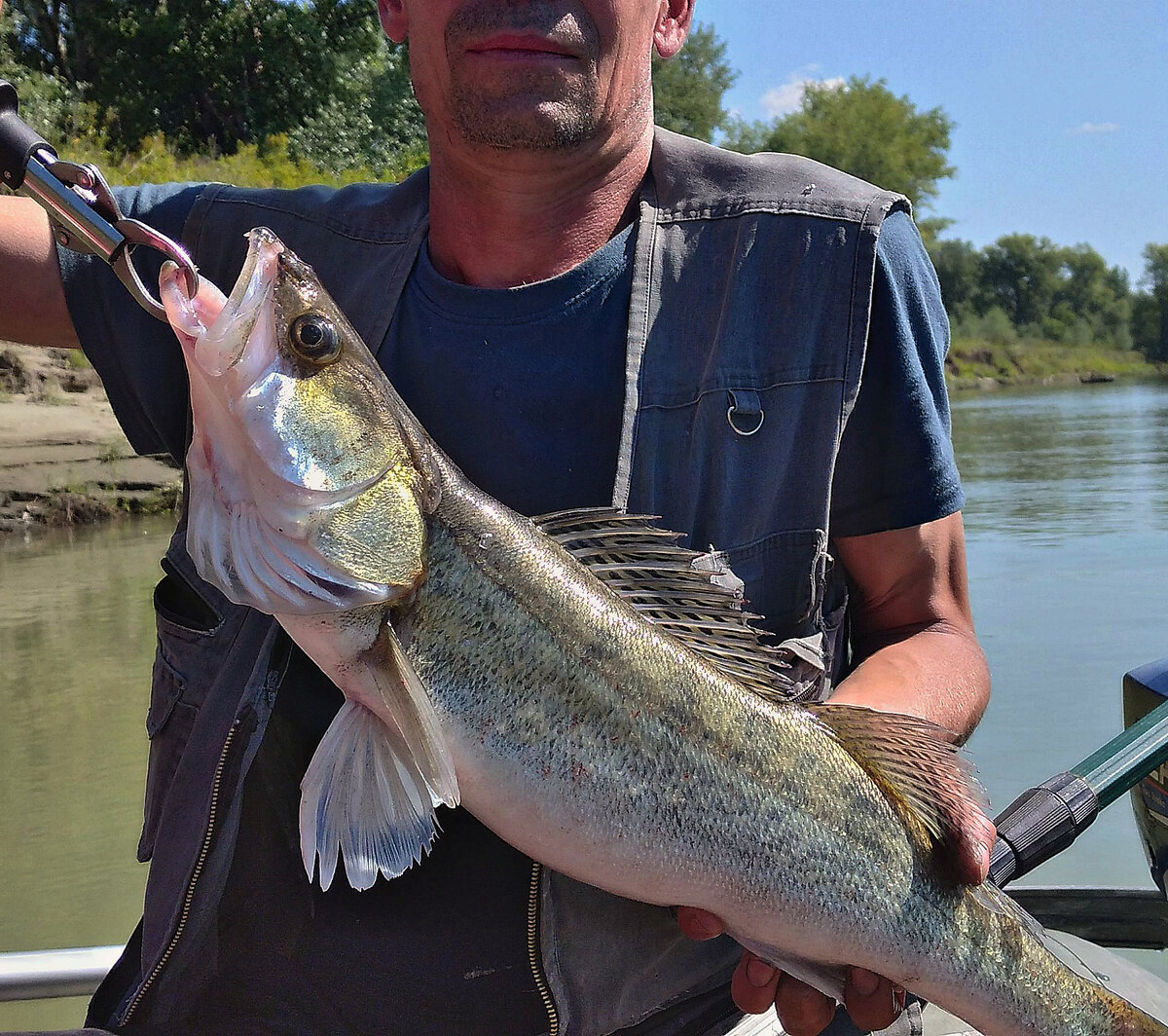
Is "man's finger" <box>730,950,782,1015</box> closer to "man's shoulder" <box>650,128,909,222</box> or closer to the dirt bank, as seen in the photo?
"man's shoulder" <box>650,128,909,222</box>

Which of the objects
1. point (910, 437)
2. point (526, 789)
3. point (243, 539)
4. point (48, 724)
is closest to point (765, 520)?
point (910, 437)

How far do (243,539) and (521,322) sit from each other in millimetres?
777

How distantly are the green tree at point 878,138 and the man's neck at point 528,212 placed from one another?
58167 mm

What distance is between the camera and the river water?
4.94 meters

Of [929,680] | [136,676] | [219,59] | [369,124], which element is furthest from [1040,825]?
[219,59]

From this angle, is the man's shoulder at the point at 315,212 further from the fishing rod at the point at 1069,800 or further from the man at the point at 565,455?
the fishing rod at the point at 1069,800

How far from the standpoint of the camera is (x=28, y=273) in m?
2.46

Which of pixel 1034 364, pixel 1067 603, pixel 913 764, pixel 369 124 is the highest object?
pixel 369 124

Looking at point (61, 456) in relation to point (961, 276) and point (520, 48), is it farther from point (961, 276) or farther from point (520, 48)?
point (961, 276)

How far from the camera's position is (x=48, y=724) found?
267 inches

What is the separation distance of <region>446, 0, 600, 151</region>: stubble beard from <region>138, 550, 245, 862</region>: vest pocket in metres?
1.02

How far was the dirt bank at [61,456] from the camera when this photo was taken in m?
11.1

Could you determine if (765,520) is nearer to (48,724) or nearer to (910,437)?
(910,437)

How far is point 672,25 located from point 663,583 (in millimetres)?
1352
